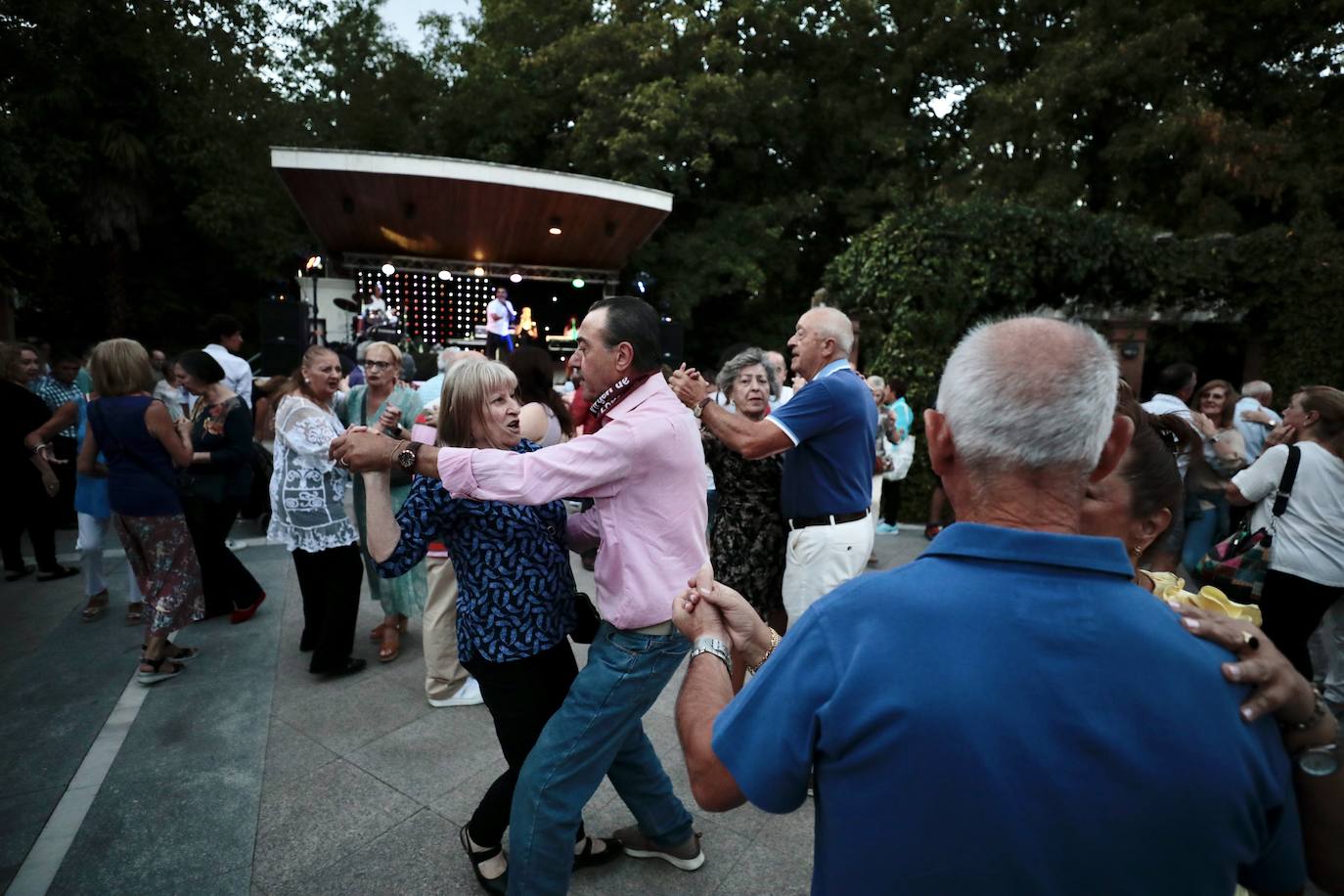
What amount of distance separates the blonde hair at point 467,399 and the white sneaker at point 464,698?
194 centimetres

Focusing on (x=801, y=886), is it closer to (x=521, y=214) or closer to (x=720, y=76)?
(x=521, y=214)

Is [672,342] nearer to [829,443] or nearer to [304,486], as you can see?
[304,486]

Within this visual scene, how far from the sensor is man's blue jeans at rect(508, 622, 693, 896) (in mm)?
2166

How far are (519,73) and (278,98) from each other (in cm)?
650

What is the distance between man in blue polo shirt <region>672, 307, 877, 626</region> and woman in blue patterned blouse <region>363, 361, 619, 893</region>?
933 millimetres

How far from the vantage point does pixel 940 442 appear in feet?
3.68

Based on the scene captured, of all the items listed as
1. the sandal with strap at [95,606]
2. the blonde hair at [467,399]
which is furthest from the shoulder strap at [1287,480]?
the sandal with strap at [95,606]

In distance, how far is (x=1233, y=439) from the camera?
4.72 metres

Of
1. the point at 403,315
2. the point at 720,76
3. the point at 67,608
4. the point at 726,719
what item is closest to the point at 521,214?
the point at 403,315

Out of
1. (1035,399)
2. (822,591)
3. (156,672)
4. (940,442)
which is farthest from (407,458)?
(156,672)

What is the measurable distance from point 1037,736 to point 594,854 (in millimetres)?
2226

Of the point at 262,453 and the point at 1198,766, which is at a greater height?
the point at 1198,766

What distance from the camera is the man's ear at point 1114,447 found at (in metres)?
1.07

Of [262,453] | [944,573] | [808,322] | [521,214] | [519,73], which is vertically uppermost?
[519,73]
